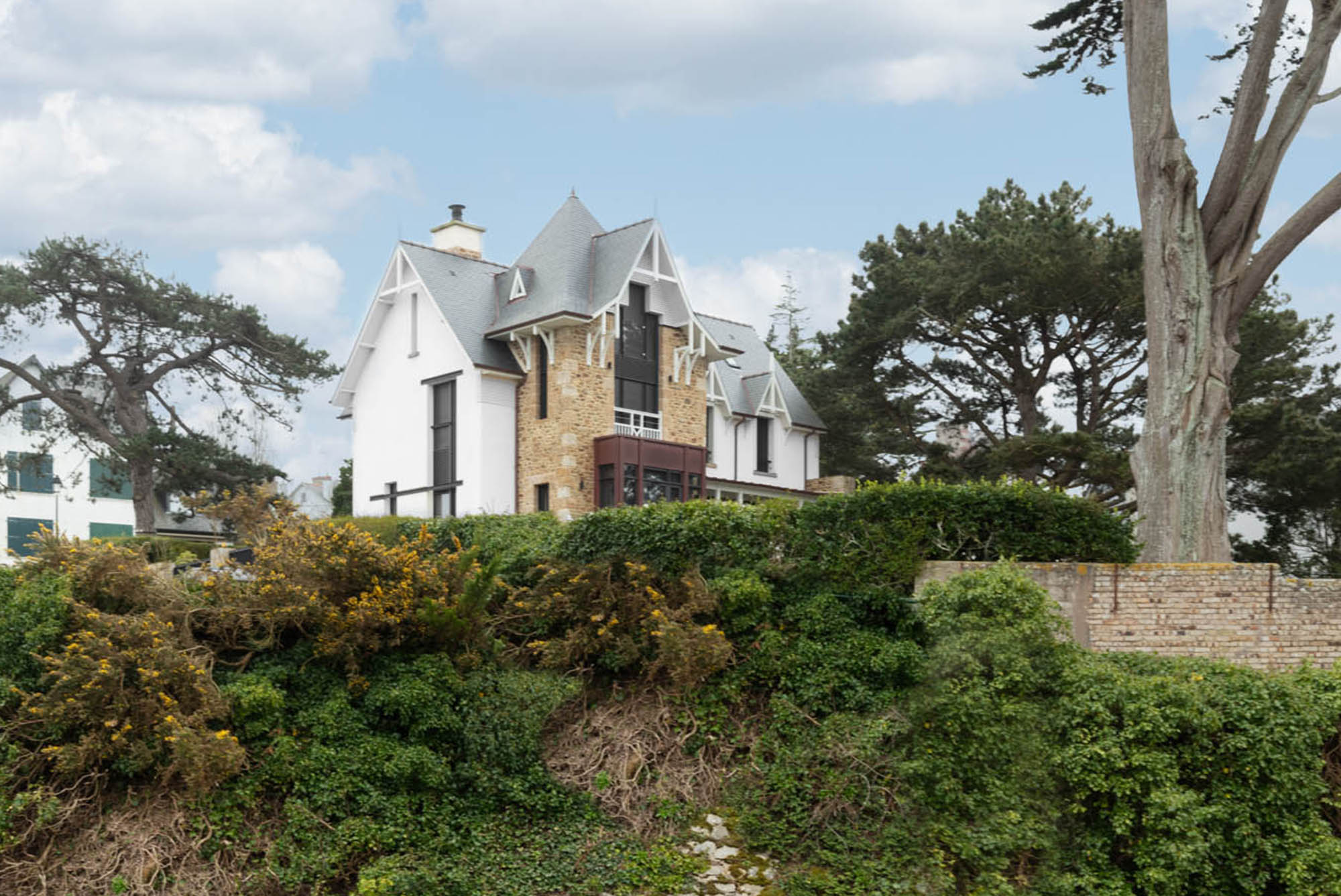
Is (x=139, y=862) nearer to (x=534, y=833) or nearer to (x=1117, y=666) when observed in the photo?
(x=534, y=833)

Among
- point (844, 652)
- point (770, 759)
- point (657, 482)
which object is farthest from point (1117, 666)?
point (657, 482)

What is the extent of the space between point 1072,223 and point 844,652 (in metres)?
19.1

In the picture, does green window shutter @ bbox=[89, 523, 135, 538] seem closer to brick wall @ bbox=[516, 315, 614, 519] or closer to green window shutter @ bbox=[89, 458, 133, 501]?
green window shutter @ bbox=[89, 458, 133, 501]

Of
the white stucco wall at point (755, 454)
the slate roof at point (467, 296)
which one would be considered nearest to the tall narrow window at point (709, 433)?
the white stucco wall at point (755, 454)

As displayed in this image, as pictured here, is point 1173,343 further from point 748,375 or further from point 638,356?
point 748,375

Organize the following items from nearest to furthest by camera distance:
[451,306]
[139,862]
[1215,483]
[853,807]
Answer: [139,862] → [853,807] → [1215,483] → [451,306]

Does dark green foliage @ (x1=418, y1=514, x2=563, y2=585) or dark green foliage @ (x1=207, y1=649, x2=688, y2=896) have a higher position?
dark green foliage @ (x1=418, y1=514, x2=563, y2=585)

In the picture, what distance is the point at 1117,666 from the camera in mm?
12648

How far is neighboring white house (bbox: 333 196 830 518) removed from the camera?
26.6 m

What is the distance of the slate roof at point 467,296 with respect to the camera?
89.3 ft

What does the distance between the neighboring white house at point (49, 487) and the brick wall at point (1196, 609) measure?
28.0 meters

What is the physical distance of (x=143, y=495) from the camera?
33000 mm

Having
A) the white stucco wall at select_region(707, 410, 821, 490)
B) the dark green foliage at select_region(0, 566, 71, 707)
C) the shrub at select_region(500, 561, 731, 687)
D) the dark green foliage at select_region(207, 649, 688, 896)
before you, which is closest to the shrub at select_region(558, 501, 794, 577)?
the shrub at select_region(500, 561, 731, 687)

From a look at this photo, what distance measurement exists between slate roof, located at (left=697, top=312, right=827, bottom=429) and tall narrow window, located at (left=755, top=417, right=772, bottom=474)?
76cm
